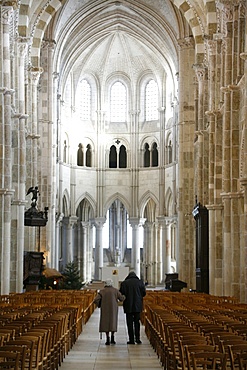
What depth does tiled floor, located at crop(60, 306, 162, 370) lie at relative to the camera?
49.4 feet

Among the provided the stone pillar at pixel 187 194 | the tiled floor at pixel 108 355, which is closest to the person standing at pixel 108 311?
the tiled floor at pixel 108 355

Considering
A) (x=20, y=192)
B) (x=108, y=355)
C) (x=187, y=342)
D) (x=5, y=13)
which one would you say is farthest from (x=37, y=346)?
(x=20, y=192)

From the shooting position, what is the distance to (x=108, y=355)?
16.9 metres

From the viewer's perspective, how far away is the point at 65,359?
16312mm

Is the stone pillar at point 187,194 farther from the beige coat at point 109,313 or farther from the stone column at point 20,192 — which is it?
the beige coat at point 109,313

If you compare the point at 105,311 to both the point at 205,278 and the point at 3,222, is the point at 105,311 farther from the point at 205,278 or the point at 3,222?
the point at 205,278

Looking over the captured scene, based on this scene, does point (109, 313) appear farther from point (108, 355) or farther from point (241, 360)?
point (241, 360)

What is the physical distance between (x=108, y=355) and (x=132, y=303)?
8.73 feet

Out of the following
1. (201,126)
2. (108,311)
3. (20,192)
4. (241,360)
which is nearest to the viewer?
(241,360)

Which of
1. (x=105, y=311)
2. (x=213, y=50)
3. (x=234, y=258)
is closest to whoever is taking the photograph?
(x=105, y=311)

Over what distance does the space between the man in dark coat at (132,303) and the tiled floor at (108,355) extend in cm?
38

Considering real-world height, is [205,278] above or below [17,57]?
below

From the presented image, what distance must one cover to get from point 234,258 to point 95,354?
44.0 ft

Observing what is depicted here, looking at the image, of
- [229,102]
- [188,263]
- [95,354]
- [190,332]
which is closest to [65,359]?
[95,354]
